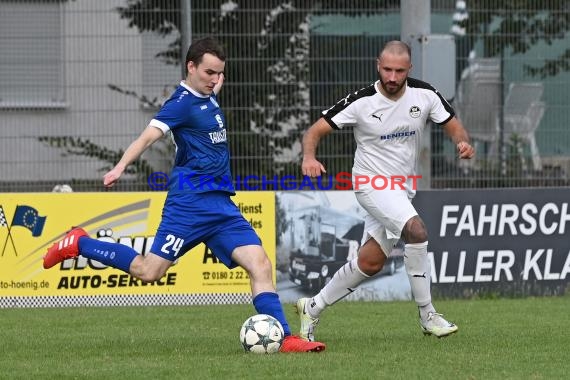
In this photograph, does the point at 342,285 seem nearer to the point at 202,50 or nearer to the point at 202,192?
the point at 202,192

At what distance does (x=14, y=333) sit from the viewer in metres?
10.0

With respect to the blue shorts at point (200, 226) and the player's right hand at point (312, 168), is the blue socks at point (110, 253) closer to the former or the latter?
the blue shorts at point (200, 226)

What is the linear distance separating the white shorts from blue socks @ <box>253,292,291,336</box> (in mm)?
1082

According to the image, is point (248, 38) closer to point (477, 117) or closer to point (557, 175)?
point (477, 117)

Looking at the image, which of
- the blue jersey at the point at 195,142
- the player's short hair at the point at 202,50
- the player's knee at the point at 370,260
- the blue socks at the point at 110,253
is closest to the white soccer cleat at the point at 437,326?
the player's knee at the point at 370,260

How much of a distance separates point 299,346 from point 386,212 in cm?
129

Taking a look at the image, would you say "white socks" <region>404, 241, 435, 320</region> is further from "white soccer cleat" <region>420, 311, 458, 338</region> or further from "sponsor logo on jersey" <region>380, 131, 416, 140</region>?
"sponsor logo on jersey" <region>380, 131, 416, 140</region>

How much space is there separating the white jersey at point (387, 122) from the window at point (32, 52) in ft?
16.3

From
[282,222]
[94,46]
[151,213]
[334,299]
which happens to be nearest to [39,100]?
[94,46]

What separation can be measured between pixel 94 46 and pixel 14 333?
4146 millimetres

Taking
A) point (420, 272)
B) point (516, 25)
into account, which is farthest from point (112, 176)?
point (516, 25)

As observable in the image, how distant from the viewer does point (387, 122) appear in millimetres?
9031

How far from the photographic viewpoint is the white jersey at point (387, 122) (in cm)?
904

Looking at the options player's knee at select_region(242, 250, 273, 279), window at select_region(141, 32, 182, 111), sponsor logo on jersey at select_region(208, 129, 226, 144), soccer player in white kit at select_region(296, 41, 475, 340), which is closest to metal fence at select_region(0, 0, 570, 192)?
window at select_region(141, 32, 182, 111)
